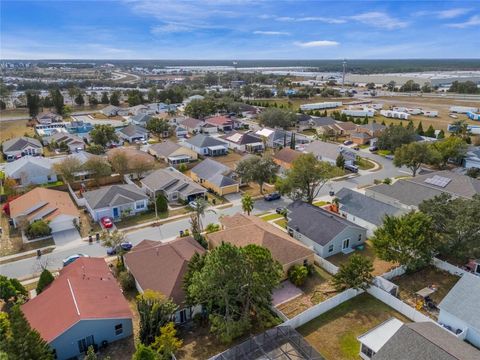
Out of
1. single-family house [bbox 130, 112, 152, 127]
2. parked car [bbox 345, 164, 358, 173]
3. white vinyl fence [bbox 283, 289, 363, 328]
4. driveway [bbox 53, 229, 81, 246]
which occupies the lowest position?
driveway [bbox 53, 229, 81, 246]

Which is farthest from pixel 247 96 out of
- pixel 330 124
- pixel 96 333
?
pixel 96 333

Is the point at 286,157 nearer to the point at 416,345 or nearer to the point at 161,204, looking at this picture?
the point at 161,204

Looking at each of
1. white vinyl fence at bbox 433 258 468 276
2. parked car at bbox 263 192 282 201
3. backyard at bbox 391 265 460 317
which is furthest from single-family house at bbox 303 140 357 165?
backyard at bbox 391 265 460 317

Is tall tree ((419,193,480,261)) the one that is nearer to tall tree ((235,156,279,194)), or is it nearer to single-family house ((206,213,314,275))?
single-family house ((206,213,314,275))

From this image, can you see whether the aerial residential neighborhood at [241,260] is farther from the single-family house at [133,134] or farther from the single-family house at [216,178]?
the single-family house at [133,134]

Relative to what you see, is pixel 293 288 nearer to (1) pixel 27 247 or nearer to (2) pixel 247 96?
(1) pixel 27 247

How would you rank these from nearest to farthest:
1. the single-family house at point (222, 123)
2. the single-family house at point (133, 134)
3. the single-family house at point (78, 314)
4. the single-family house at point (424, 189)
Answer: the single-family house at point (78, 314), the single-family house at point (424, 189), the single-family house at point (133, 134), the single-family house at point (222, 123)

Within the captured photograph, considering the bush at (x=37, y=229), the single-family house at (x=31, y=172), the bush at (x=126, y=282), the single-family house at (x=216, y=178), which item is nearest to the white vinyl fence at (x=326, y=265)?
the bush at (x=126, y=282)
